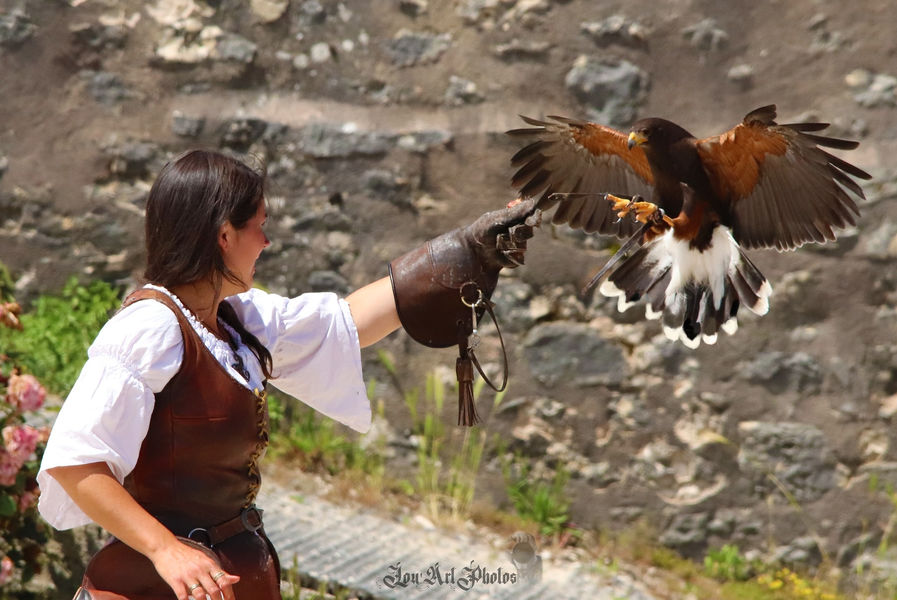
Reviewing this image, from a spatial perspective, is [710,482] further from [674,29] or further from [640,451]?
[674,29]

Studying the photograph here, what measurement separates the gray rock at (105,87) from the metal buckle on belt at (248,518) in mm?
2734

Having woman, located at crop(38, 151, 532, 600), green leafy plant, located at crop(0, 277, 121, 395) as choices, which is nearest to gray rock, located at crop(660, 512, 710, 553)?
woman, located at crop(38, 151, 532, 600)

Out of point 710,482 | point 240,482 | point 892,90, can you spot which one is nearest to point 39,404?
point 240,482

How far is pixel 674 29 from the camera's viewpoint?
354 cm

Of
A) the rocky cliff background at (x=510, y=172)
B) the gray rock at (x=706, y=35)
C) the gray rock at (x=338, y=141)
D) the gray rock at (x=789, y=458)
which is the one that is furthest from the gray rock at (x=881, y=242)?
the gray rock at (x=338, y=141)

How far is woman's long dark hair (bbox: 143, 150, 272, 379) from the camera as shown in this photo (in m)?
1.66

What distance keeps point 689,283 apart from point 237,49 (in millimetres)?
2312

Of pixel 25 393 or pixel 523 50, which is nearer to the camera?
pixel 25 393

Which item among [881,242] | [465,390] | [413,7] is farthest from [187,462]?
[881,242]

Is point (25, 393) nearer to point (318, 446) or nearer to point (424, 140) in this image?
point (318, 446)

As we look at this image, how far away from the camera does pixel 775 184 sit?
2.46 metres

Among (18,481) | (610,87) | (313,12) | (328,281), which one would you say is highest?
(313,12)

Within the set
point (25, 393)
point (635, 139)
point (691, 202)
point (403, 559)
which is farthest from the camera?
point (403, 559)

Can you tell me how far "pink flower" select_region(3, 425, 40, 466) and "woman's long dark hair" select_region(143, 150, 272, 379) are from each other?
1224mm
